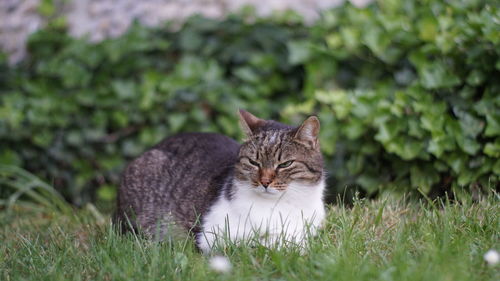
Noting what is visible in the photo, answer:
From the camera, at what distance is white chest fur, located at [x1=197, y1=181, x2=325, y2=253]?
11.1 feet

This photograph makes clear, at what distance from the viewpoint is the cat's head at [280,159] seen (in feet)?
11.4

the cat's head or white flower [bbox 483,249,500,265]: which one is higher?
the cat's head

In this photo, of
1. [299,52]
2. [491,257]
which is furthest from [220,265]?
[299,52]

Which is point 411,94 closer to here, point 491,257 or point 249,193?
point 249,193

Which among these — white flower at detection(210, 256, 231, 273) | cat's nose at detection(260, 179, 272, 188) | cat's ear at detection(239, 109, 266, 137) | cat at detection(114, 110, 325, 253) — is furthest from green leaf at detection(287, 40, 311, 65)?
white flower at detection(210, 256, 231, 273)

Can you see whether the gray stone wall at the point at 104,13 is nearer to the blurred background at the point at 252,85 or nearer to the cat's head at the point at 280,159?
the blurred background at the point at 252,85

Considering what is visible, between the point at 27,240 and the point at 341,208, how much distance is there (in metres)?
1.80

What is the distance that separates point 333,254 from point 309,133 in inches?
34.6

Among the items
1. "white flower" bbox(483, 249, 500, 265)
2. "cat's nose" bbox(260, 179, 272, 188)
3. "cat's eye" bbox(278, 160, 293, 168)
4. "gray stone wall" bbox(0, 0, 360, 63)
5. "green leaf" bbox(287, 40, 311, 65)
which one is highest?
"gray stone wall" bbox(0, 0, 360, 63)

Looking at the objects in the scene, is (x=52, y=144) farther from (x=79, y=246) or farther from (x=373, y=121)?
(x=373, y=121)

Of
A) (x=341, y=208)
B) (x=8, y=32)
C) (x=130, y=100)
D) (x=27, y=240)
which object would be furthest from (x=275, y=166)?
(x=8, y=32)

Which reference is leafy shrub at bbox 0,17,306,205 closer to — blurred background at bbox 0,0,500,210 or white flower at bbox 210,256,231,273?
blurred background at bbox 0,0,500,210

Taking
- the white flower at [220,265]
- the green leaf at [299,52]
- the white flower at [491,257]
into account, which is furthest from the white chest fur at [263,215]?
the green leaf at [299,52]

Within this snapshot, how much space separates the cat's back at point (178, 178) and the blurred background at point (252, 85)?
1.09 m
